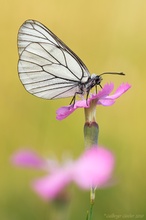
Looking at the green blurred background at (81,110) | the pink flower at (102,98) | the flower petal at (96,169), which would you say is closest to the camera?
the flower petal at (96,169)

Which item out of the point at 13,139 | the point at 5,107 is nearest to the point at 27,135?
the point at 13,139

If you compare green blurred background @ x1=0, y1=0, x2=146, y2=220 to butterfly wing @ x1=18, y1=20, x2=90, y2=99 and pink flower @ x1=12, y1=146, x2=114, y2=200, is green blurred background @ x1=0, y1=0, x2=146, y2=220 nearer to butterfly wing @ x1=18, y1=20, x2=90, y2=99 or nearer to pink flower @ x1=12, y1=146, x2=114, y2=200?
butterfly wing @ x1=18, y1=20, x2=90, y2=99

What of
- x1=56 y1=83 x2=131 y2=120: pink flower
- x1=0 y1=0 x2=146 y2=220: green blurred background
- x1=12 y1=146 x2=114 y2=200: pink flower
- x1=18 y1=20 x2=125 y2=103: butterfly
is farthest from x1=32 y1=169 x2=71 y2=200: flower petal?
x1=0 y1=0 x2=146 y2=220: green blurred background

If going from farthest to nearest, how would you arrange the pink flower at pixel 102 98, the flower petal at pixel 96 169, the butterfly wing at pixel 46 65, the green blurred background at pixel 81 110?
1. the green blurred background at pixel 81 110
2. the butterfly wing at pixel 46 65
3. the pink flower at pixel 102 98
4. the flower petal at pixel 96 169

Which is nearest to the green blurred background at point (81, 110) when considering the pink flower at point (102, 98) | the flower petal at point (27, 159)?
the pink flower at point (102, 98)

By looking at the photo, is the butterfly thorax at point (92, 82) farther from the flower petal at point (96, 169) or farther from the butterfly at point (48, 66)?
the flower petal at point (96, 169)

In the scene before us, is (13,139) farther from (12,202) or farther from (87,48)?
(87,48)

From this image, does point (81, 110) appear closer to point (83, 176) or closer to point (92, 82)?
point (92, 82)
